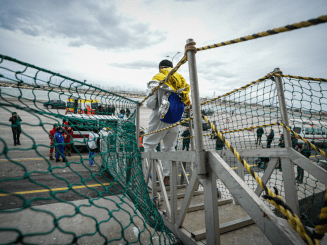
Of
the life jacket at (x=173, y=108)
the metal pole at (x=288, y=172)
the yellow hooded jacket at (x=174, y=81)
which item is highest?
the yellow hooded jacket at (x=174, y=81)

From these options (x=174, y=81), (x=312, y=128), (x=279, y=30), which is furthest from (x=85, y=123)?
(x=312, y=128)

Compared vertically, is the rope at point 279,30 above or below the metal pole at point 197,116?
above

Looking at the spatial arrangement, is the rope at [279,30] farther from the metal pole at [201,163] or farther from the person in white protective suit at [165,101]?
the person in white protective suit at [165,101]

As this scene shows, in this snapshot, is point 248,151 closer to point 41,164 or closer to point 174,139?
point 174,139

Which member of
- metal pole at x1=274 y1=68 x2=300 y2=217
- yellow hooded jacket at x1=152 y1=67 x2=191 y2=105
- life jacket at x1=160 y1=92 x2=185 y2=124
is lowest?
metal pole at x1=274 y1=68 x2=300 y2=217

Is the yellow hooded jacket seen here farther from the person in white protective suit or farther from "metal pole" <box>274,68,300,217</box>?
"metal pole" <box>274,68,300,217</box>

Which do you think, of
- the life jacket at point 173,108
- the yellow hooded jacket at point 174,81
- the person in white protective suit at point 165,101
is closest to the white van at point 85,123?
the person in white protective suit at point 165,101

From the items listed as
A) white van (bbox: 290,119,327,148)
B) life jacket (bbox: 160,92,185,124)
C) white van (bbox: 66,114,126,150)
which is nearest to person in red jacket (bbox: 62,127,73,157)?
white van (bbox: 66,114,126,150)

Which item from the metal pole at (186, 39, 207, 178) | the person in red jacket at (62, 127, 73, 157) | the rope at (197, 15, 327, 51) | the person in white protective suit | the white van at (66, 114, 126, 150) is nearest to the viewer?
the rope at (197, 15, 327, 51)

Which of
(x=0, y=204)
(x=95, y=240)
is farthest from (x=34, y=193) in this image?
(x=95, y=240)

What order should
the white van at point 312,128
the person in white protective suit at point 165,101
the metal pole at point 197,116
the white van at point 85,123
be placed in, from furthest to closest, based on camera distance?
the person in white protective suit at point 165,101, the white van at point 312,128, the white van at point 85,123, the metal pole at point 197,116

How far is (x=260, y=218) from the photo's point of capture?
1.03 metres

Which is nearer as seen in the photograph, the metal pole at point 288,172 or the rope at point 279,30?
the rope at point 279,30

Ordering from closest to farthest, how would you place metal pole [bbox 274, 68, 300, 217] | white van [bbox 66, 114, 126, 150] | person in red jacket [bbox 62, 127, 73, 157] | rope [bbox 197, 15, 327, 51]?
1. rope [bbox 197, 15, 327, 51]
2. person in red jacket [bbox 62, 127, 73, 157]
3. white van [bbox 66, 114, 126, 150]
4. metal pole [bbox 274, 68, 300, 217]
